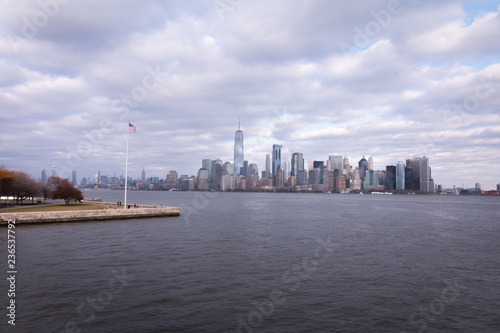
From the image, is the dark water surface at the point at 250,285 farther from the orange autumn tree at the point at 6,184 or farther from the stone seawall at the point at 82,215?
the orange autumn tree at the point at 6,184

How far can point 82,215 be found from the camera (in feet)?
198

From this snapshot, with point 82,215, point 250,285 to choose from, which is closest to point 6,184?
point 82,215

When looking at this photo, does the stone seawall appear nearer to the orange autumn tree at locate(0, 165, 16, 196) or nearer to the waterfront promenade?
the waterfront promenade

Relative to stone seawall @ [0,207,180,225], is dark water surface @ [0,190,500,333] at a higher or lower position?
lower

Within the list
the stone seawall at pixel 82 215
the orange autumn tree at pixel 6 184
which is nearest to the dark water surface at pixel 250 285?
the stone seawall at pixel 82 215

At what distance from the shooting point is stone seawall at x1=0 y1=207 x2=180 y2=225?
52.8 meters

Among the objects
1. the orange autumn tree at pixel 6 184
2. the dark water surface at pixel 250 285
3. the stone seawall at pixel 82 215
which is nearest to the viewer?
the dark water surface at pixel 250 285

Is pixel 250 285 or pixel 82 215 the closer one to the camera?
pixel 250 285

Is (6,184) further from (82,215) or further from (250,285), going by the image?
(250,285)

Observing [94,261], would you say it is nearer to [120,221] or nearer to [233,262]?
[233,262]

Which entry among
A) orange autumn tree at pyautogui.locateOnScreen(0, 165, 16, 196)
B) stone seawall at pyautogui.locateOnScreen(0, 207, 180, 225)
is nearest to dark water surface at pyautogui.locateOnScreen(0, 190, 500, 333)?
stone seawall at pyautogui.locateOnScreen(0, 207, 180, 225)

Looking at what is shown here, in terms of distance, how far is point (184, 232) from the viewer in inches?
1993

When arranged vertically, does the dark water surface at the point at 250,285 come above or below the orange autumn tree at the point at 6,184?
below

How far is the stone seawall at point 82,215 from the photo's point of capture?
5284 centimetres
